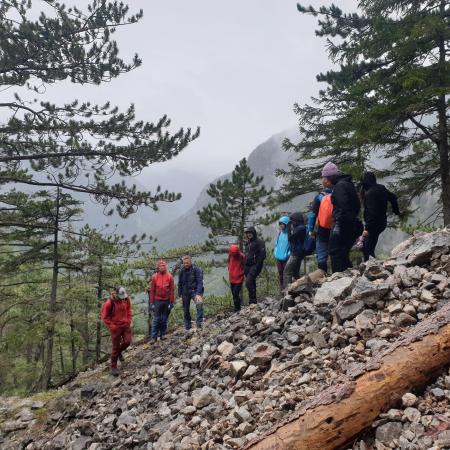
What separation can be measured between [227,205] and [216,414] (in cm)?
1549

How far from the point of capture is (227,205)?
2042 cm

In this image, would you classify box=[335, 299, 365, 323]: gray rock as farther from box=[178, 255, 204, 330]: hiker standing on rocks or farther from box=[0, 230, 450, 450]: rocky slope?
box=[178, 255, 204, 330]: hiker standing on rocks

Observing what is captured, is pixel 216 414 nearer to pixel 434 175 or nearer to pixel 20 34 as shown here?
pixel 20 34

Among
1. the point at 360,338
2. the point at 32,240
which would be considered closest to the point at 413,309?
the point at 360,338

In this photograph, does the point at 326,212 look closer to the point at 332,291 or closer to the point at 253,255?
the point at 332,291

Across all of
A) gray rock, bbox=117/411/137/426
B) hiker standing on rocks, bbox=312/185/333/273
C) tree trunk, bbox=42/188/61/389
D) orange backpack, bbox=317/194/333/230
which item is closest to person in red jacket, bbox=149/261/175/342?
gray rock, bbox=117/411/137/426

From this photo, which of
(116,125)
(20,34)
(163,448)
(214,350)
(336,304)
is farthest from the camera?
(116,125)

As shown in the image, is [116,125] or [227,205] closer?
[116,125]

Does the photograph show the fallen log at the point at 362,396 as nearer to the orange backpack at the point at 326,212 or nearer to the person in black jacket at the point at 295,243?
the orange backpack at the point at 326,212

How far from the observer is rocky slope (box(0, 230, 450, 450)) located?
455 cm

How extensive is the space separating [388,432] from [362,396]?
37 cm

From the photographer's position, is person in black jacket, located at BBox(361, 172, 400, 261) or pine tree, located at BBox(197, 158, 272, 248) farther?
pine tree, located at BBox(197, 158, 272, 248)

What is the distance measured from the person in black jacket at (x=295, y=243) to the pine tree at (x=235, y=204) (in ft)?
33.5

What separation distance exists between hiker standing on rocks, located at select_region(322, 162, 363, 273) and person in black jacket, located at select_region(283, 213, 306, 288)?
1.47 m
